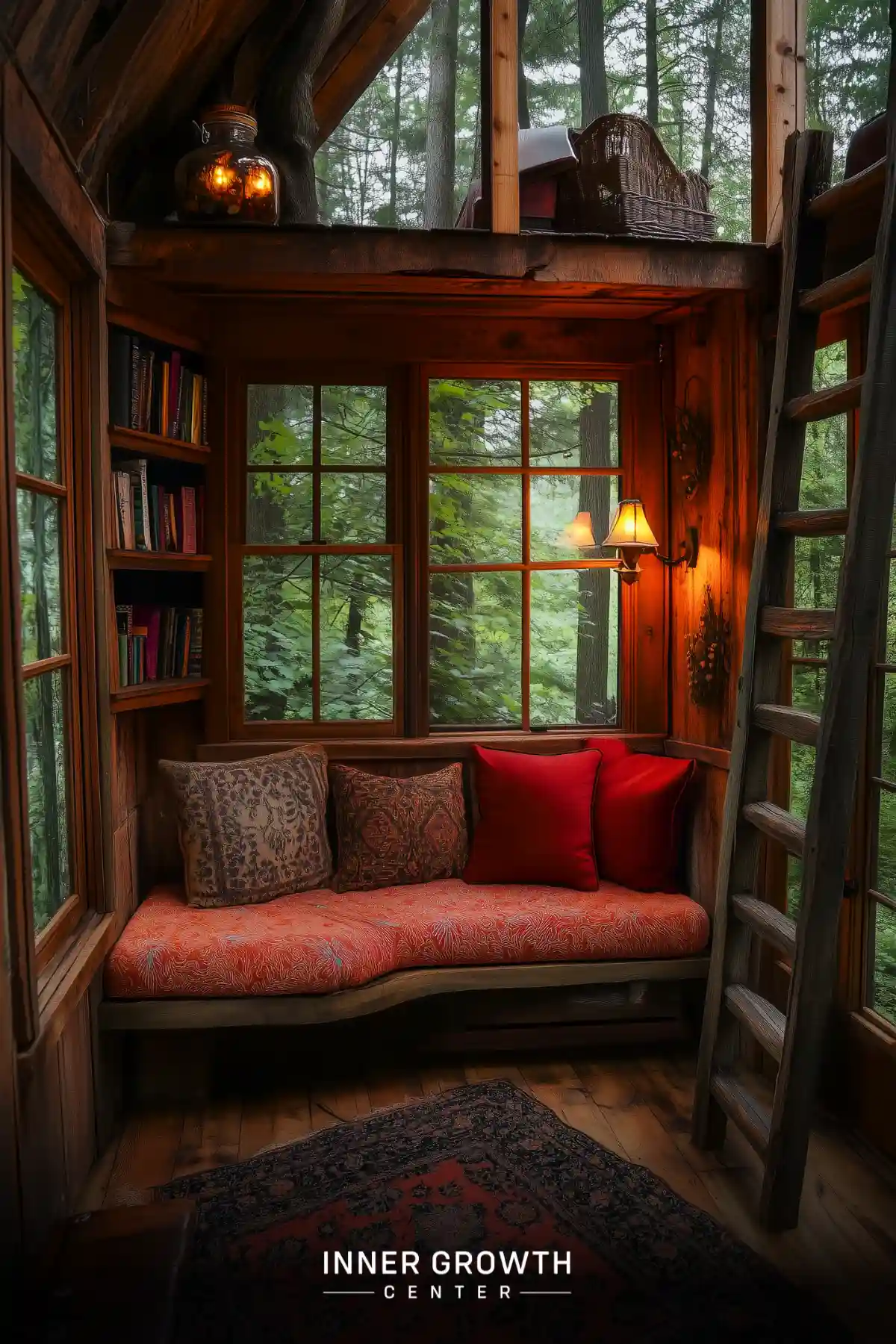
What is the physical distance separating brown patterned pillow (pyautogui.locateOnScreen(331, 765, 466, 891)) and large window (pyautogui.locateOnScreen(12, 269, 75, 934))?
41.4 inches

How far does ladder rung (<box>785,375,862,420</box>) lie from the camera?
266 cm

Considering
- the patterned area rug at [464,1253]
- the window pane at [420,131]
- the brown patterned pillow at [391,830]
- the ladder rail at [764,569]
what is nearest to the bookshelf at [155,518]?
the brown patterned pillow at [391,830]

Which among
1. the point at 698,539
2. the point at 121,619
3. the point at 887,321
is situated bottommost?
the point at 121,619

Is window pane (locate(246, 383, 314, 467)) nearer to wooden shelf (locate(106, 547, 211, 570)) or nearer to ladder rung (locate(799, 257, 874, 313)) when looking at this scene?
wooden shelf (locate(106, 547, 211, 570))

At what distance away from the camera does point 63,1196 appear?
8.68ft

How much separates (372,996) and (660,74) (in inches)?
258

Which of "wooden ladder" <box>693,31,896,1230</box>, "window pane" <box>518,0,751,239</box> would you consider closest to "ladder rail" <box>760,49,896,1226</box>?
"wooden ladder" <box>693,31,896,1230</box>

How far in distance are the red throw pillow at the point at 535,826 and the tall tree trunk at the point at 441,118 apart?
477 cm

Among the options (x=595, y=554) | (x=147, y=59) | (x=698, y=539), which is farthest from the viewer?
(x=595, y=554)

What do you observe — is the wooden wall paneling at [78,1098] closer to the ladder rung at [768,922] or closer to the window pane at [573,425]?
the ladder rung at [768,922]

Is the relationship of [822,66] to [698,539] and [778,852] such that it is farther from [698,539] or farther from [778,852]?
[778,852]

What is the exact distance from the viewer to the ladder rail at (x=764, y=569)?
2994 mm

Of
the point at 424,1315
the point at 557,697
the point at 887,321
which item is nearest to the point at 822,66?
the point at 557,697

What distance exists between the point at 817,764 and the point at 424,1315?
4.89ft
